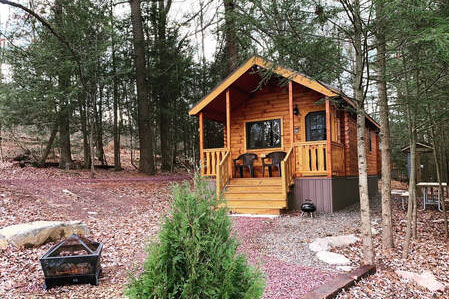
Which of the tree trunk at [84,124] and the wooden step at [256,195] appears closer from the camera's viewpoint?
the wooden step at [256,195]

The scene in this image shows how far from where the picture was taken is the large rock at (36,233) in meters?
4.54

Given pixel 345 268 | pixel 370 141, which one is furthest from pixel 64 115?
pixel 370 141

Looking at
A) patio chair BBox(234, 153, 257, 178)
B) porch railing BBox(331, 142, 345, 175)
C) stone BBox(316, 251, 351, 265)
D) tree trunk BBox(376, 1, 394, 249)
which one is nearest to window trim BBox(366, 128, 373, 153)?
porch railing BBox(331, 142, 345, 175)

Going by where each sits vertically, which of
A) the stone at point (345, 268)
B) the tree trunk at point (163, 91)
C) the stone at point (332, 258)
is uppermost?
the tree trunk at point (163, 91)

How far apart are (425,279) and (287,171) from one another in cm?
461

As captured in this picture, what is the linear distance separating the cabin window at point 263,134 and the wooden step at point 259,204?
282 centimetres

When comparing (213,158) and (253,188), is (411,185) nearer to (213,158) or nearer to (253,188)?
(253,188)

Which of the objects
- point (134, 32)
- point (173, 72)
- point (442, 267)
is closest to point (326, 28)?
point (442, 267)

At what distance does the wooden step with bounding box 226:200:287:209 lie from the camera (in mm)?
7828

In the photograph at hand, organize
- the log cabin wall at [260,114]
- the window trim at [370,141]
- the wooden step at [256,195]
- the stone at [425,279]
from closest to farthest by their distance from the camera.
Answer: the stone at [425,279] → the wooden step at [256,195] → the log cabin wall at [260,114] → the window trim at [370,141]

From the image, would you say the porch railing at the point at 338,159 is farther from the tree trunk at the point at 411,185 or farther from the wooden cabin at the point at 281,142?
the tree trunk at the point at 411,185

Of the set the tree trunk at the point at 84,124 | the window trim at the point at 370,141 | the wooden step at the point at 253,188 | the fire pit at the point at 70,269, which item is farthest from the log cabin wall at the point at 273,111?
the fire pit at the point at 70,269

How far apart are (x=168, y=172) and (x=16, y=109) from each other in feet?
22.5

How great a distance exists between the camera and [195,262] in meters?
1.64
